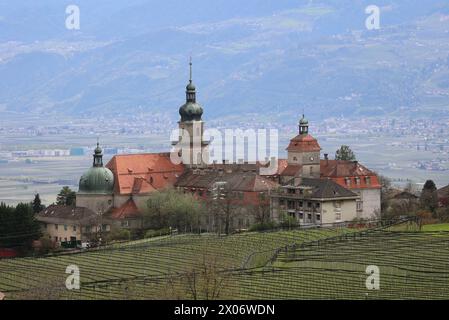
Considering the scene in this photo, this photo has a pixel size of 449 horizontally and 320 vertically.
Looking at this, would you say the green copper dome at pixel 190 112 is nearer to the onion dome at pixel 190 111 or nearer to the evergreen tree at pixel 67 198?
the onion dome at pixel 190 111

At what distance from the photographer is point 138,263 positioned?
66750 mm

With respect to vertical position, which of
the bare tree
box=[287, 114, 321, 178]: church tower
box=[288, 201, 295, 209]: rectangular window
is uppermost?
box=[287, 114, 321, 178]: church tower

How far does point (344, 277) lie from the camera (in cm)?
5669

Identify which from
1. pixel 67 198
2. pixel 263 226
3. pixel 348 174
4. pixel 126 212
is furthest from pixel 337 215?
pixel 67 198

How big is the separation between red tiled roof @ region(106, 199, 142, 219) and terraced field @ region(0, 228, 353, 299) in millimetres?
13090

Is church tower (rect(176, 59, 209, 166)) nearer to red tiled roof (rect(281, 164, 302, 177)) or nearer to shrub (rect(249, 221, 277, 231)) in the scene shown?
red tiled roof (rect(281, 164, 302, 177))

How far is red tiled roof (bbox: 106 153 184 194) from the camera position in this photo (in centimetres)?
10162

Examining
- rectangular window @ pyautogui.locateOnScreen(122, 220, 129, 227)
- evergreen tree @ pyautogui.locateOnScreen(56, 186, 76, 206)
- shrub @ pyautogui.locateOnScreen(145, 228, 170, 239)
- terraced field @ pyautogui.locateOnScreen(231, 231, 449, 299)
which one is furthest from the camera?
evergreen tree @ pyautogui.locateOnScreen(56, 186, 76, 206)

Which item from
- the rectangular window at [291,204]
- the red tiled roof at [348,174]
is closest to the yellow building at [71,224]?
the rectangular window at [291,204]

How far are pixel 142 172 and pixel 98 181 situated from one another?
4566 millimetres

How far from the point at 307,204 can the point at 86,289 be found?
40.3 metres

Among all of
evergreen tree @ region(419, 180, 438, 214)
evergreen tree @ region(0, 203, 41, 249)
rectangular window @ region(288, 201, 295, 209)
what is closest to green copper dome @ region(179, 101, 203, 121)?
rectangular window @ region(288, 201, 295, 209)

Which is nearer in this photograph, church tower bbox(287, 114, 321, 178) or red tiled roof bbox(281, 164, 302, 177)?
red tiled roof bbox(281, 164, 302, 177)
